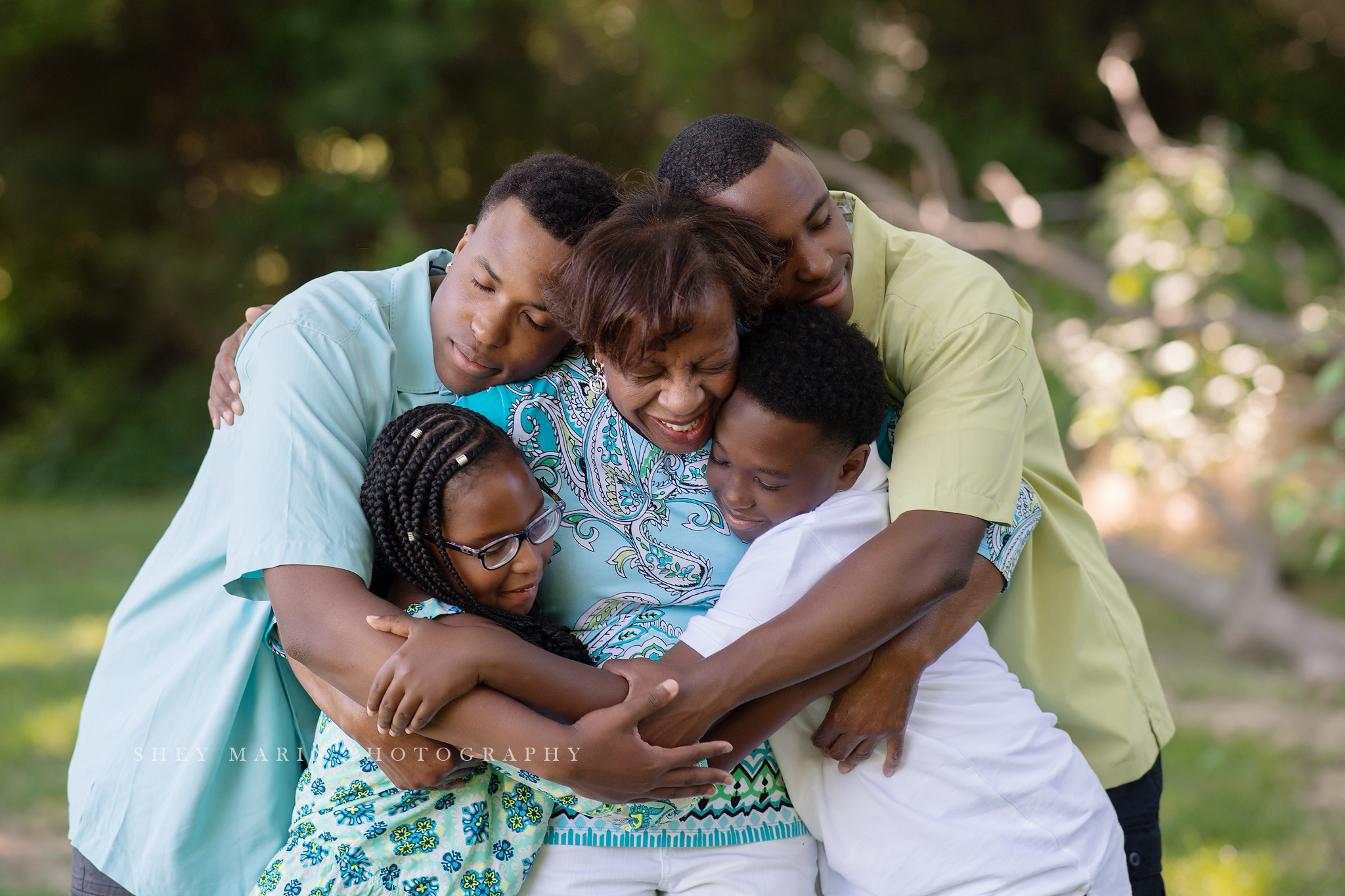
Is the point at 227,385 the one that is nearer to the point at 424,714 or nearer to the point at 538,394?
the point at 538,394

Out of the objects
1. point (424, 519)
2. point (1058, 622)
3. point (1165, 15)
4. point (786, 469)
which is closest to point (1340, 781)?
point (1058, 622)

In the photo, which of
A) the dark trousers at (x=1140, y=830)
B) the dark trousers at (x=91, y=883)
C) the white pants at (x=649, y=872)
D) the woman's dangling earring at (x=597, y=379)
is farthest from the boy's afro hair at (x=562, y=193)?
the dark trousers at (x=1140, y=830)

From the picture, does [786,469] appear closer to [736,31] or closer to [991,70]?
[736,31]

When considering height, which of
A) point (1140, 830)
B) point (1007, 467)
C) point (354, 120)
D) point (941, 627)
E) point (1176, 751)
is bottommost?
point (1176, 751)

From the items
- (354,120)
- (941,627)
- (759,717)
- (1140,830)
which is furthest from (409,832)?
(354,120)

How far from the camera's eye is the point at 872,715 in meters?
1.94

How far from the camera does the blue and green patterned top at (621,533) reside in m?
2.03

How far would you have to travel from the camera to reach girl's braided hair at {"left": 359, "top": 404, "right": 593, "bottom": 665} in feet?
6.30

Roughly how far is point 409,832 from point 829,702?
735mm

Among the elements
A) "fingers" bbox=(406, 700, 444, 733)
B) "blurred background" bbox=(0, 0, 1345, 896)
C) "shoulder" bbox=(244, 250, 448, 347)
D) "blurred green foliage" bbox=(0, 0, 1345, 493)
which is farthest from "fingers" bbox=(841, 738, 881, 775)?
"blurred green foliage" bbox=(0, 0, 1345, 493)

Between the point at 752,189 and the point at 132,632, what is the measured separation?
1.40m

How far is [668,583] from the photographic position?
2.08 meters

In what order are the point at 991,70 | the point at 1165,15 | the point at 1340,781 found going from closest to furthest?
1. the point at 1340,781
2. the point at 1165,15
3. the point at 991,70

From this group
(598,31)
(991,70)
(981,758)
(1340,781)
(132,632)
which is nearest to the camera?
(981,758)
